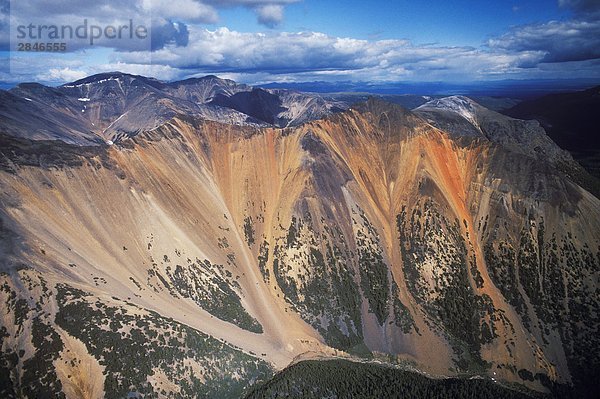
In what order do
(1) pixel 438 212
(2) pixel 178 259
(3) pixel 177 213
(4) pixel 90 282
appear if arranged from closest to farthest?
1. (4) pixel 90 282
2. (2) pixel 178 259
3. (3) pixel 177 213
4. (1) pixel 438 212

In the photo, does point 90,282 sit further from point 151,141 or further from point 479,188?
point 479,188

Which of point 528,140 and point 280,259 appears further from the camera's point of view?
point 528,140

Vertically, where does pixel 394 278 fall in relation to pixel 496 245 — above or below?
below

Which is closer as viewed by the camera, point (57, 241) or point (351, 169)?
point (57, 241)

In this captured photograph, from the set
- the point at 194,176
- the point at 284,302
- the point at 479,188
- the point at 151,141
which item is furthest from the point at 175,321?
the point at 479,188

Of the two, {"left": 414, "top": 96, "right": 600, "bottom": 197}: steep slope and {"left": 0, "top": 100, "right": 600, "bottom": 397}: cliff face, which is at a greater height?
{"left": 414, "top": 96, "right": 600, "bottom": 197}: steep slope

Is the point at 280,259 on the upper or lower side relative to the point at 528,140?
lower

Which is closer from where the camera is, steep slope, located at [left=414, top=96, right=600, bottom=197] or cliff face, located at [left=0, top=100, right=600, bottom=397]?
cliff face, located at [left=0, top=100, right=600, bottom=397]

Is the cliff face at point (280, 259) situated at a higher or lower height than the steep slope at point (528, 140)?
lower
